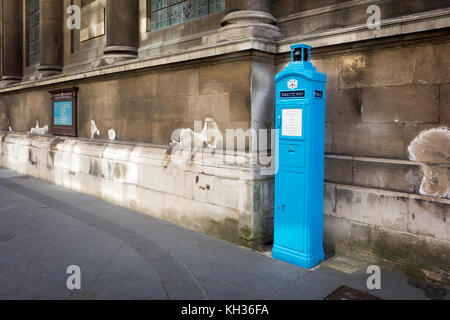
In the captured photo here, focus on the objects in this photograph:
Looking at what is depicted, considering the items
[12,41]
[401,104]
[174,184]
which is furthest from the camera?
[12,41]

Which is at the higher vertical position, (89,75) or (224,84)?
(89,75)

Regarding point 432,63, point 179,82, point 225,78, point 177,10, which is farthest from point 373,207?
point 177,10

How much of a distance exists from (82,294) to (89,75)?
6413 millimetres

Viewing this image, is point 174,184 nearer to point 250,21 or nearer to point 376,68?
point 250,21

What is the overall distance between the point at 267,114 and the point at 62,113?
700 centimetres

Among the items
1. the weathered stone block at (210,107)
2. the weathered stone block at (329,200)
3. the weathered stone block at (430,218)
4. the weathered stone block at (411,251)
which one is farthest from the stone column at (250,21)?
the weathered stone block at (411,251)

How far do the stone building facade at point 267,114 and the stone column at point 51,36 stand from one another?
3.70 meters

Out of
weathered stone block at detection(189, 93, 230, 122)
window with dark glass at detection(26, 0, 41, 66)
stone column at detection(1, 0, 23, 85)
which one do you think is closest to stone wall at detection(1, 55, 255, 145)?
weathered stone block at detection(189, 93, 230, 122)

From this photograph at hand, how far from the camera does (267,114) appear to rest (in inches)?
226

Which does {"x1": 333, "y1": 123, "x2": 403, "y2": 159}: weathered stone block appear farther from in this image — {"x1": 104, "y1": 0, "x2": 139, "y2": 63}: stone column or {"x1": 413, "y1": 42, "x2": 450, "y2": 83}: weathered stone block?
{"x1": 104, "y1": 0, "x2": 139, "y2": 63}: stone column

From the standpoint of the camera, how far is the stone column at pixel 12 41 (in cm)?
1552
